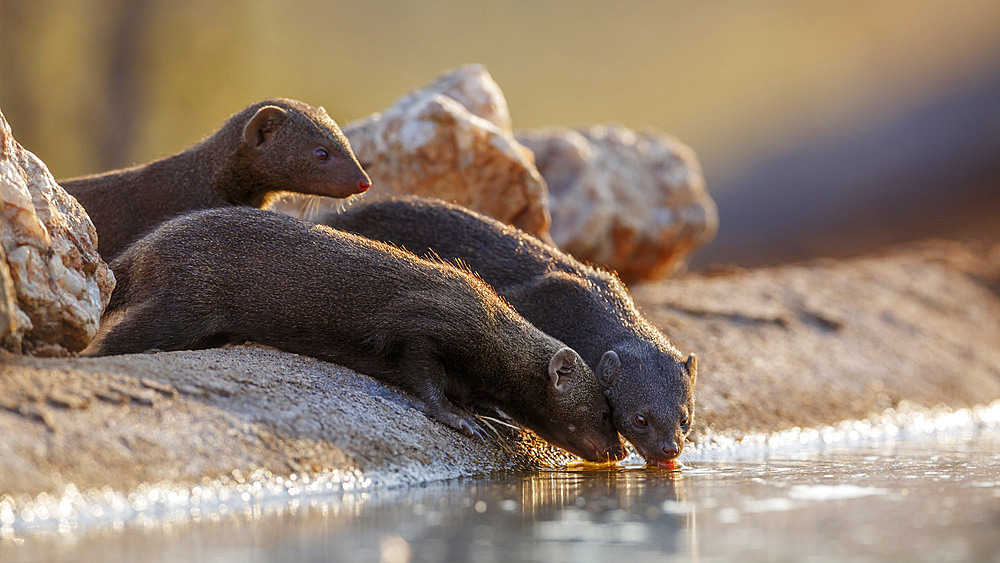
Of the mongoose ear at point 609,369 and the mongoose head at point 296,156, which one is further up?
the mongoose head at point 296,156

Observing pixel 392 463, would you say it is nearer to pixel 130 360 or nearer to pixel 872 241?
pixel 130 360

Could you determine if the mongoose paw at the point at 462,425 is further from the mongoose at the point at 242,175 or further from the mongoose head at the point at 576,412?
the mongoose at the point at 242,175

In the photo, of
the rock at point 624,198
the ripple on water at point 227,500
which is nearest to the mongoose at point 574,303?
the ripple on water at point 227,500

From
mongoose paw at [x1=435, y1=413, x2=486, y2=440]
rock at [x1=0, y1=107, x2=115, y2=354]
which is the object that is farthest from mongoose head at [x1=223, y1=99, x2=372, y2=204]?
mongoose paw at [x1=435, y1=413, x2=486, y2=440]

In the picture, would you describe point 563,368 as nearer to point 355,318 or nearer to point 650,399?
point 650,399

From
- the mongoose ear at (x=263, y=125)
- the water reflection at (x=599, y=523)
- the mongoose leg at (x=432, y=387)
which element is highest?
the mongoose ear at (x=263, y=125)

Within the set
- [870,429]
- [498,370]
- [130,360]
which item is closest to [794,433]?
[870,429]

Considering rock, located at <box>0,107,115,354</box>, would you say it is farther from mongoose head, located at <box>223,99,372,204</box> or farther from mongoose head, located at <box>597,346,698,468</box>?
mongoose head, located at <box>597,346,698,468</box>
